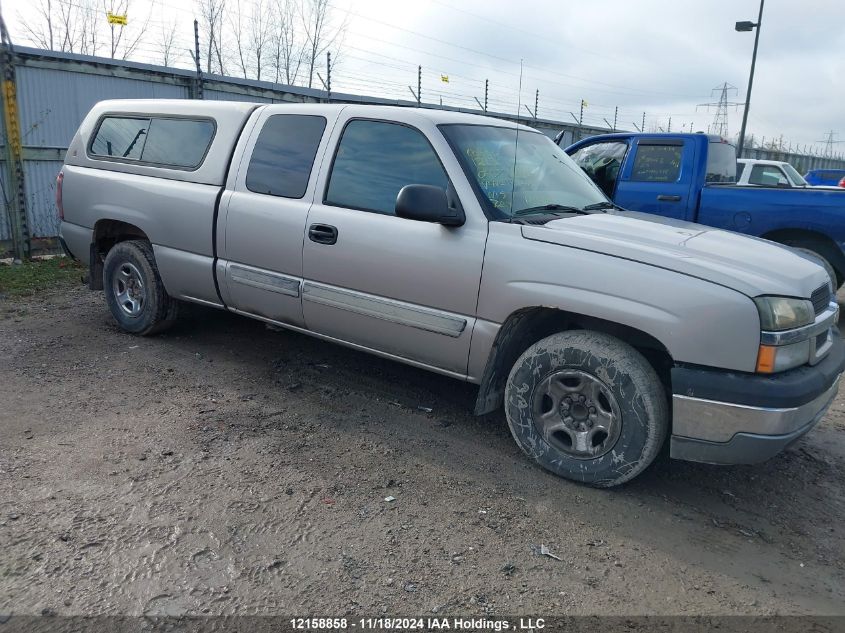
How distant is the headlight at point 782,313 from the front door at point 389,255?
137 cm

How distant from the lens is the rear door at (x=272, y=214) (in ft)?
14.1

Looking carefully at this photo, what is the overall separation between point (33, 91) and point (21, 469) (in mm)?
6963

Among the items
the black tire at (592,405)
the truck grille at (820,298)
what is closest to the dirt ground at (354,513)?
the black tire at (592,405)

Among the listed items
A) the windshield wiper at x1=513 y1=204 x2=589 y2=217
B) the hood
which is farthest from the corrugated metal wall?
the hood

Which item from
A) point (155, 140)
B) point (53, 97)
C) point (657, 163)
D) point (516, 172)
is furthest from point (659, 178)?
point (53, 97)

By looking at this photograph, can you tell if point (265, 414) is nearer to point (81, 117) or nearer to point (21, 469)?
point (21, 469)

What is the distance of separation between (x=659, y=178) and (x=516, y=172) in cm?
428

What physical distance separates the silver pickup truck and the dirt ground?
42 cm

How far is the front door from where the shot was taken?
366 cm

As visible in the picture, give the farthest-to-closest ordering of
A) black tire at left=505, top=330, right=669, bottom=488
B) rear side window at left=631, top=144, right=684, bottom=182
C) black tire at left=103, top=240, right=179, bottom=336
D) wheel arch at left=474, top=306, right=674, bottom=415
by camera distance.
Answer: rear side window at left=631, top=144, right=684, bottom=182 → black tire at left=103, top=240, right=179, bottom=336 → wheel arch at left=474, top=306, right=674, bottom=415 → black tire at left=505, top=330, right=669, bottom=488

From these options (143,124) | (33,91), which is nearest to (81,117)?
(33,91)

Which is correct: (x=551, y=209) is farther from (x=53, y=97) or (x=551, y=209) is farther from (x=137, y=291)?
(x=53, y=97)

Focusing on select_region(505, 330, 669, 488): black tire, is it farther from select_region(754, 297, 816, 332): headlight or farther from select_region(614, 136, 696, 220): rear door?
select_region(614, 136, 696, 220): rear door

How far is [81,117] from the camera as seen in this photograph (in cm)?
906
